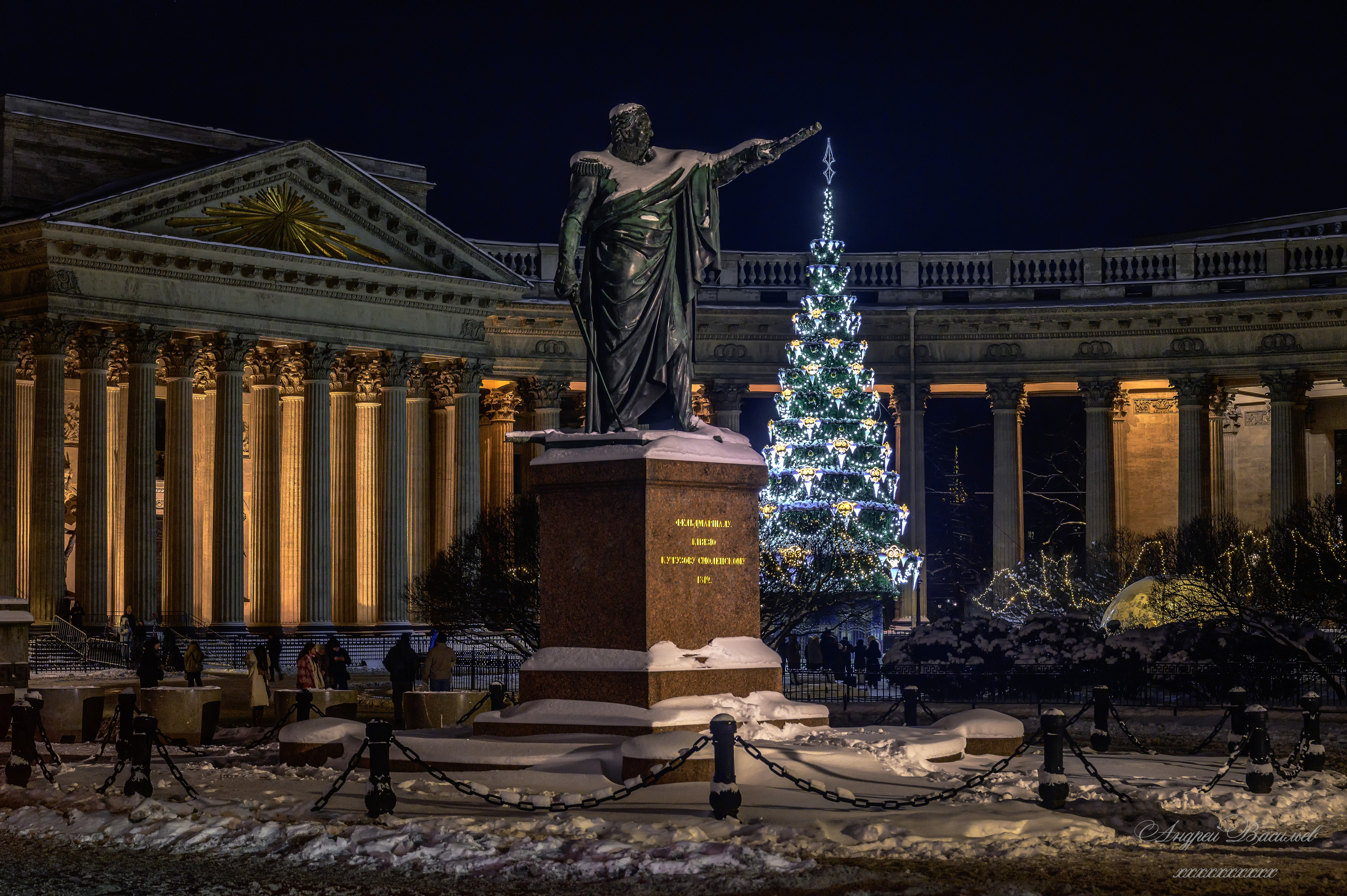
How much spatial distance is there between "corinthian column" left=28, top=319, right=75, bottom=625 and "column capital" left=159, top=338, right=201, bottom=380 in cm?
359

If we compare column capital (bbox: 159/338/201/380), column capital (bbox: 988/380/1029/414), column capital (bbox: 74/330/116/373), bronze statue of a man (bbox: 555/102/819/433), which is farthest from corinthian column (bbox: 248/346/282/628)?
bronze statue of a man (bbox: 555/102/819/433)

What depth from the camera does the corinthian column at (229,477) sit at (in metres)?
55.5

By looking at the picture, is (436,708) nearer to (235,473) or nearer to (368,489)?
(235,473)

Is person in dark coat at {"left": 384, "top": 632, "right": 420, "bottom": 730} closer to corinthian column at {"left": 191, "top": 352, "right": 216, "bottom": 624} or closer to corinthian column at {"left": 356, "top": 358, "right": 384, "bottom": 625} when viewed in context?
corinthian column at {"left": 356, "top": 358, "right": 384, "bottom": 625}

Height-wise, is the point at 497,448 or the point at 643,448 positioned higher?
the point at 497,448

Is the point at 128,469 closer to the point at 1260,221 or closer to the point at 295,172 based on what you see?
the point at 295,172

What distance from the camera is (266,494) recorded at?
5756 centimetres

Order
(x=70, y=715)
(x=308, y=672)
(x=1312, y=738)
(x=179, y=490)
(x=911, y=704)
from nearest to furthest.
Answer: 1. (x=1312, y=738)
2. (x=911, y=704)
3. (x=70, y=715)
4. (x=308, y=672)
5. (x=179, y=490)

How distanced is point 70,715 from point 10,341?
27.8 m

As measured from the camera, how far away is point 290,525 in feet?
196

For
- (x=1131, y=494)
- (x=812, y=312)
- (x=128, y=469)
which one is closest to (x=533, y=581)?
(x=812, y=312)

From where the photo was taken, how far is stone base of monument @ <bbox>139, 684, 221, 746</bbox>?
26578 millimetres

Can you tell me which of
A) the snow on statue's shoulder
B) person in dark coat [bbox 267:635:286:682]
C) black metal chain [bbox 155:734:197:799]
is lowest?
person in dark coat [bbox 267:635:286:682]

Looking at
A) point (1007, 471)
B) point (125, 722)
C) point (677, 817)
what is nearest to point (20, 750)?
point (125, 722)
